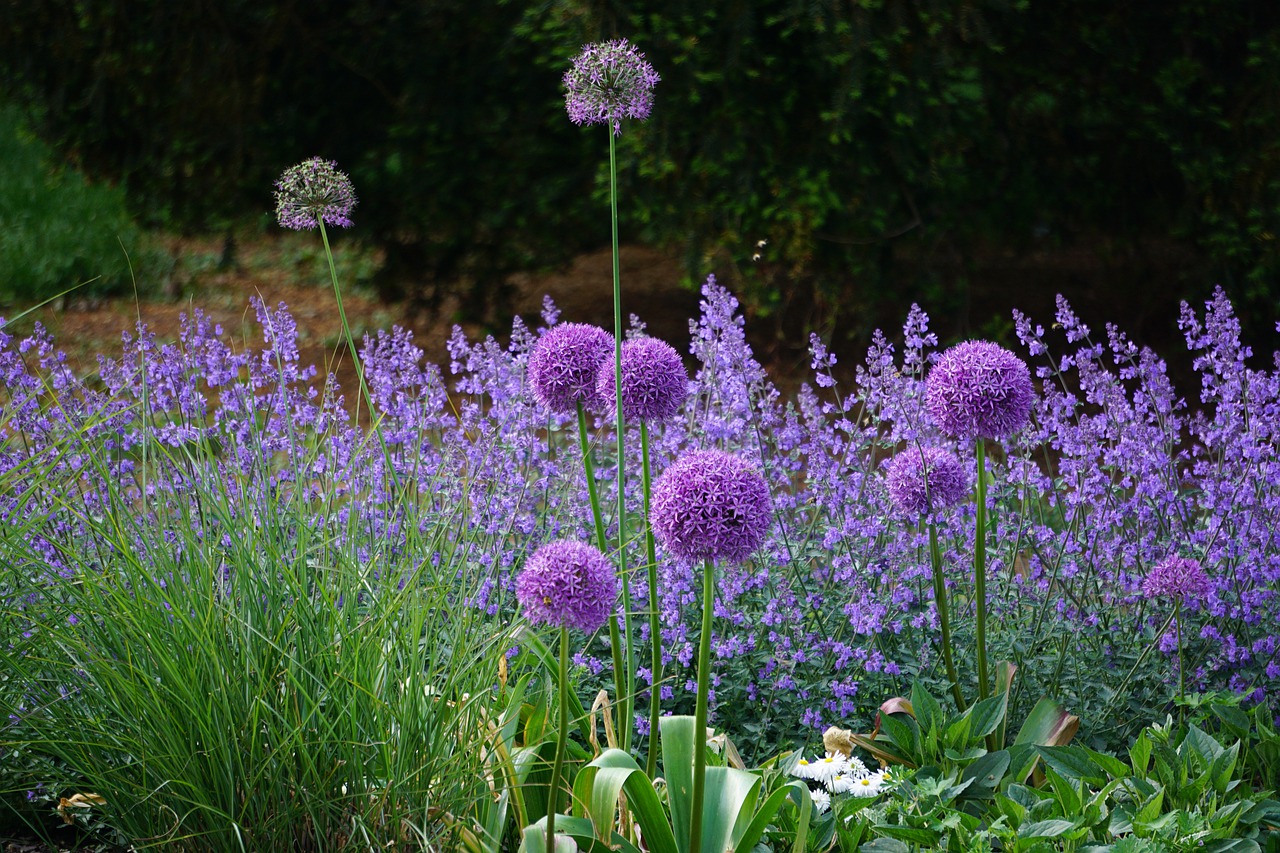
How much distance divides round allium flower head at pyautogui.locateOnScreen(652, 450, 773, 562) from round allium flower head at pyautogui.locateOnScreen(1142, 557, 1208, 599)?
1199mm

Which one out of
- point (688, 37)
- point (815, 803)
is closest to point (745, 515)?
point (815, 803)

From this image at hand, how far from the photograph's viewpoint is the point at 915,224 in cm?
698

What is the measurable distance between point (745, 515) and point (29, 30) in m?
7.19

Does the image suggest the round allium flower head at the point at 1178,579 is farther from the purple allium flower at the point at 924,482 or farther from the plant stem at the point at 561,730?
the plant stem at the point at 561,730

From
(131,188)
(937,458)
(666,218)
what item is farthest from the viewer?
(131,188)

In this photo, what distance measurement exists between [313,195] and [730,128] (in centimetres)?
420

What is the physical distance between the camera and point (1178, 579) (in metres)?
2.75

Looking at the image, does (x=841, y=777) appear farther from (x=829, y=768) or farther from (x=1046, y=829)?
(x=1046, y=829)

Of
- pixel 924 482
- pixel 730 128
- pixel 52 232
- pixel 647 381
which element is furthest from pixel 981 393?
pixel 52 232

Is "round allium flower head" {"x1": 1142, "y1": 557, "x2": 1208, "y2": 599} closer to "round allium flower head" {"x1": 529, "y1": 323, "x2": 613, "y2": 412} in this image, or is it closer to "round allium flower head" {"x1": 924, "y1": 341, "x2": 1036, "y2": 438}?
"round allium flower head" {"x1": 924, "y1": 341, "x2": 1036, "y2": 438}

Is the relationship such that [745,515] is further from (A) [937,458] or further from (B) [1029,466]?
(B) [1029,466]

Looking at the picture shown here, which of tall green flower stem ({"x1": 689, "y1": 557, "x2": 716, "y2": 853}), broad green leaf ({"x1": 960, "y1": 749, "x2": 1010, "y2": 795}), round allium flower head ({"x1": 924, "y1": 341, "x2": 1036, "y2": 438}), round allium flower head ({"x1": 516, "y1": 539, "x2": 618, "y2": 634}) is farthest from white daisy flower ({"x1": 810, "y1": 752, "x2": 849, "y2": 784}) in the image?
round allium flower head ({"x1": 516, "y1": 539, "x2": 618, "y2": 634})

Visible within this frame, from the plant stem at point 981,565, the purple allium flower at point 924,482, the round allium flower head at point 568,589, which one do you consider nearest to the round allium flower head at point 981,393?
the plant stem at point 981,565

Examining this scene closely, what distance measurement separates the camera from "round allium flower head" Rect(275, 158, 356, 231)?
2576mm
